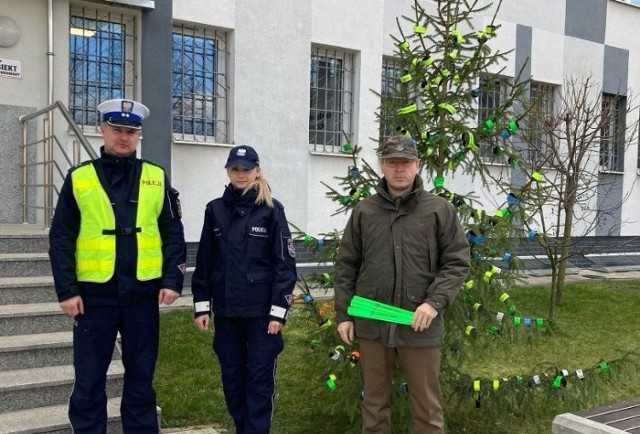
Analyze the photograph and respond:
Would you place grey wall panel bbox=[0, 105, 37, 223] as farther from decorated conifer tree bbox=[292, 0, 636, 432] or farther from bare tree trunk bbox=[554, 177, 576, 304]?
bare tree trunk bbox=[554, 177, 576, 304]

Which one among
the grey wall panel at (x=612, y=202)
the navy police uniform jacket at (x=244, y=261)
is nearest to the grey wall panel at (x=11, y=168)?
the navy police uniform jacket at (x=244, y=261)

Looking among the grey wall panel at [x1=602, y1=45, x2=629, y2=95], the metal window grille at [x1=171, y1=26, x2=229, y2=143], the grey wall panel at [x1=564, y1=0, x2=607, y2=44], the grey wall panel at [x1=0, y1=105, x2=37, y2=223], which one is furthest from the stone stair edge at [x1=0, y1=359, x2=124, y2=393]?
the grey wall panel at [x1=602, y1=45, x2=629, y2=95]

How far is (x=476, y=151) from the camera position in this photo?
423 centimetres

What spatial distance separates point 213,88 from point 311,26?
6.22 ft

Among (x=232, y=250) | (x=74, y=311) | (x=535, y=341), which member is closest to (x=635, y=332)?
(x=535, y=341)

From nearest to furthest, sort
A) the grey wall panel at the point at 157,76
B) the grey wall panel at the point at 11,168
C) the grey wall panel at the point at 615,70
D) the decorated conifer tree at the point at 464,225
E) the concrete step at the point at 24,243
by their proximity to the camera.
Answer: the decorated conifer tree at the point at 464,225 < the concrete step at the point at 24,243 < the grey wall panel at the point at 11,168 < the grey wall panel at the point at 157,76 < the grey wall panel at the point at 615,70

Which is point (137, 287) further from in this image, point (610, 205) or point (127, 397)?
point (610, 205)

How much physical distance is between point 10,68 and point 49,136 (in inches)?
67.0

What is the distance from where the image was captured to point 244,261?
11.7ft

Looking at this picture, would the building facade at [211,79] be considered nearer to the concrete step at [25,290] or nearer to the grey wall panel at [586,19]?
the grey wall panel at [586,19]

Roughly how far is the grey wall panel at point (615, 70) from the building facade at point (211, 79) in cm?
348

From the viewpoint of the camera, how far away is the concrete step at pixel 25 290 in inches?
185

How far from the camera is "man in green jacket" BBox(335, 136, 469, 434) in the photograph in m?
3.23

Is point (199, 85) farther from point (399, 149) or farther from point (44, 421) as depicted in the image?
point (399, 149)
